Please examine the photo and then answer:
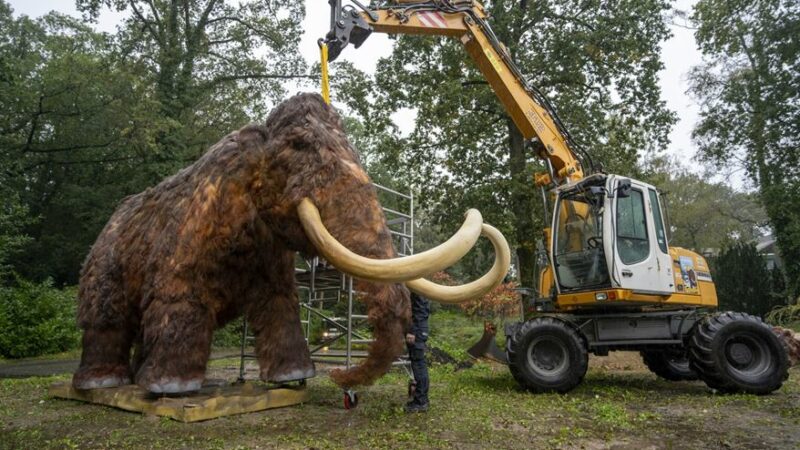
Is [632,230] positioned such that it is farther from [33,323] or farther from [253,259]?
[33,323]

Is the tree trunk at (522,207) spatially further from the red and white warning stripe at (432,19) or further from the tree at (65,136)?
the tree at (65,136)

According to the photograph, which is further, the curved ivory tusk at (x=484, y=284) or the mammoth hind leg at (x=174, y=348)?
the mammoth hind leg at (x=174, y=348)

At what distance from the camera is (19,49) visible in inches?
893

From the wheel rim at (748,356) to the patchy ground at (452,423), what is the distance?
0.31m

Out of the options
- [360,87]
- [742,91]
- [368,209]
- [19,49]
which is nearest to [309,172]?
[368,209]

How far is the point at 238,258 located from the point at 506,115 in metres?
9.09

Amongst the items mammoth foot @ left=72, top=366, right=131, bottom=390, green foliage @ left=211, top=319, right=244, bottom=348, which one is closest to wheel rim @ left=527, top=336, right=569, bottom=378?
mammoth foot @ left=72, top=366, right=131, bottom=390

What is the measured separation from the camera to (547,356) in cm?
644

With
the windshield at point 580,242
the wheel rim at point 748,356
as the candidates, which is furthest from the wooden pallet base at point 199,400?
the wheel rim at point 748,356

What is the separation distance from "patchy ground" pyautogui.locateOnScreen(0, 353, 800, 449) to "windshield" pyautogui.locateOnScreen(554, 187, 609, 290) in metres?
1.34

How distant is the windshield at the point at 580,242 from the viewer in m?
6.54

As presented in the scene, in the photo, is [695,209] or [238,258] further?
[695,209]

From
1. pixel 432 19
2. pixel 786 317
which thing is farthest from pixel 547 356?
pixel 786 317

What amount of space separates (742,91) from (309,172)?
742 inches
